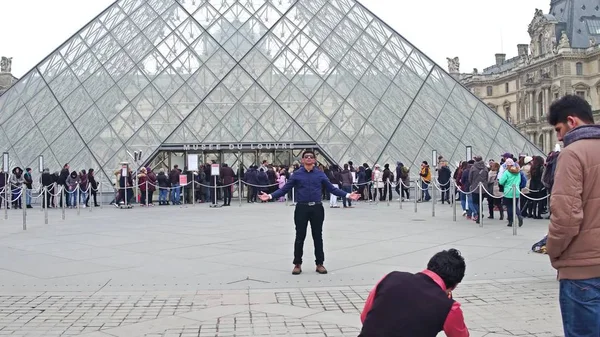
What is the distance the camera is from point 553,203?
321 centimetres

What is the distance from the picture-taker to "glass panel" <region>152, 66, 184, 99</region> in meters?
22.9

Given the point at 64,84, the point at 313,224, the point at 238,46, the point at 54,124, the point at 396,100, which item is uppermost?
the point at 238,46

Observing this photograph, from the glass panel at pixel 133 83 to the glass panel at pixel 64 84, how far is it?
71.3 inches

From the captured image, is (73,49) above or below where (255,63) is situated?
above

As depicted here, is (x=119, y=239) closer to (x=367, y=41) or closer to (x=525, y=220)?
(x=525, y=220)

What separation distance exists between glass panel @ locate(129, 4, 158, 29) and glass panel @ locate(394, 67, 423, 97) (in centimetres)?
962

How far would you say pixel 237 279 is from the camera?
717 centimetres

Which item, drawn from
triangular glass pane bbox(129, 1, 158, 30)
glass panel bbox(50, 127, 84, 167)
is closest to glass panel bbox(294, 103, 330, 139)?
triangular glass pane bbox(129, 1, 158, 30)

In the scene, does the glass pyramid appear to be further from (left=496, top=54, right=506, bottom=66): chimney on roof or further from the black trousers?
(left=496, top=54, right=506, bottom=66): chimney on roof

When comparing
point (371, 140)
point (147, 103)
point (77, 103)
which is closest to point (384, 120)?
point (371, 140)

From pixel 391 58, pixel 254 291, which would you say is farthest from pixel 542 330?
pixel 391 58

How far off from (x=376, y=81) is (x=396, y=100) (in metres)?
1.07

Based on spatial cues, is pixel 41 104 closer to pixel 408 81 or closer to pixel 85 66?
pixel 85 66

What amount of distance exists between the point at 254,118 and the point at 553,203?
1989 cm
